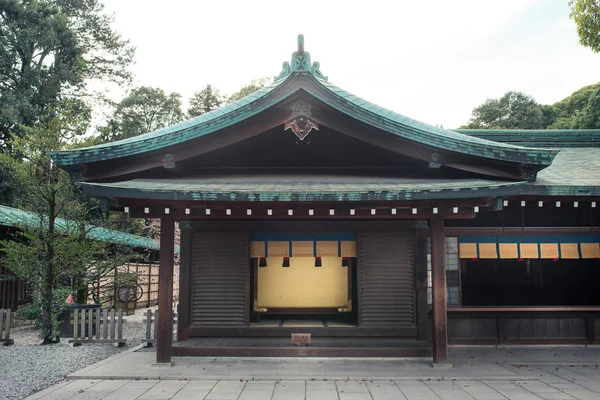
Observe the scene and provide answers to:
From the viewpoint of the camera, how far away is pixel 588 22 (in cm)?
1402

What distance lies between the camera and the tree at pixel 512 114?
152ft

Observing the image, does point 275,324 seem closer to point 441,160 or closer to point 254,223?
point 254,223

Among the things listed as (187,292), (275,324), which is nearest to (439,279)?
(275,324)

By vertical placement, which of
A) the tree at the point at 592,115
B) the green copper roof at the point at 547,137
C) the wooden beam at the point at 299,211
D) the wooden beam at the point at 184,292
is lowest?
the wooden beam at the point at 184,292

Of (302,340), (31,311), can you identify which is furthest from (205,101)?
(302,340)

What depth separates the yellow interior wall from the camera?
13172 millimetres

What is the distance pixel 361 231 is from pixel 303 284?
3272 millimetres

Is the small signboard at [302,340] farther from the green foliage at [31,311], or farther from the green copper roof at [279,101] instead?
the green foliage at [31,311]

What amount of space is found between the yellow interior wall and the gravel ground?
4.00 m

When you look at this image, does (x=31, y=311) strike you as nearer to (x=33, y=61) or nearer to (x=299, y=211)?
(x=299, y=211)

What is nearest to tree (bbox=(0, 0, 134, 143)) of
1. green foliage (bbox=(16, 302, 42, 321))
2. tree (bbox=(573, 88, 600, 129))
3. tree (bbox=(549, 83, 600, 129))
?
green foliage (bbox=(16, 302, 42, 321))

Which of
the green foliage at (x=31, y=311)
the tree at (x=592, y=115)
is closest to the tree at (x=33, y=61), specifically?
the green foliage at (x=31, y=311)

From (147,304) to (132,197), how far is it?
1603 cm

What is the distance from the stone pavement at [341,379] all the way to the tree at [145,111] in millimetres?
31221
